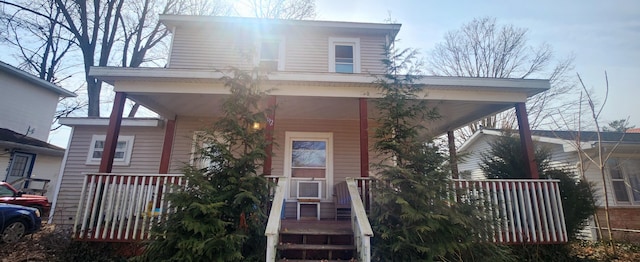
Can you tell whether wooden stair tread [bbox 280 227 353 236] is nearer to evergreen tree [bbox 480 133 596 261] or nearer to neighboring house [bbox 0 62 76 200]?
evergreen tree [bbox 480 133 596 261]

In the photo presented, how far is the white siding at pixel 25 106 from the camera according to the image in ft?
38.4

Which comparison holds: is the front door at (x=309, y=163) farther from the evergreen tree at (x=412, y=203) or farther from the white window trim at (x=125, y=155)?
the white window trim at (x=125, y=155)

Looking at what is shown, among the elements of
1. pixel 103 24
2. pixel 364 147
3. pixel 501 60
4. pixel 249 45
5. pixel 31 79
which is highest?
pixel 103 24

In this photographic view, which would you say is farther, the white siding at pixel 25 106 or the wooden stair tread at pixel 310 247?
the white siding at pixel 25 106

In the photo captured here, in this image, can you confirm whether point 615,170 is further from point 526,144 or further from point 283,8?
point 283,8

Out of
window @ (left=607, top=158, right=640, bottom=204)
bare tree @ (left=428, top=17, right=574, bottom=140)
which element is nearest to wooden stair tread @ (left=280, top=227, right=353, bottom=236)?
window @ (left=607, top=158, right=640, bottom=204)

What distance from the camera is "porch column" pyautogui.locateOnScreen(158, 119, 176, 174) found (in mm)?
6539

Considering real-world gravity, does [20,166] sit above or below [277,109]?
below

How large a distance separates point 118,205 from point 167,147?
8.45 feet

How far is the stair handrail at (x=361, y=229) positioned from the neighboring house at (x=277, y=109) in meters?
0.59

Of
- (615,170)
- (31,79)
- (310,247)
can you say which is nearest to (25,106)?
(31,79)

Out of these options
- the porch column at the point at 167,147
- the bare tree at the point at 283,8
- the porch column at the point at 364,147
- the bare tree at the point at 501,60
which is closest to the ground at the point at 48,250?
the porch column at the point at 167,147

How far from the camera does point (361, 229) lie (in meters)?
3.33

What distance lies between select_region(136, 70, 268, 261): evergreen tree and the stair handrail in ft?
4.45
